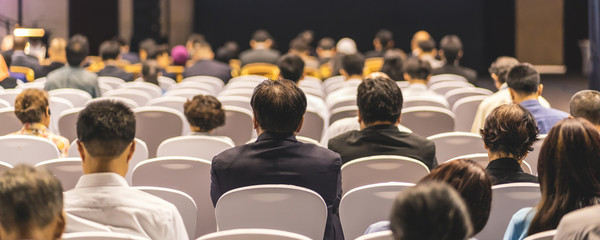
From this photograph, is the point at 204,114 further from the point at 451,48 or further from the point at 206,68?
the point at 206,68

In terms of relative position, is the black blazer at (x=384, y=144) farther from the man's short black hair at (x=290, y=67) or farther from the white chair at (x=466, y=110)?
the man's short black hair at (x=290, y=67)

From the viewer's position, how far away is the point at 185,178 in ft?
14.3

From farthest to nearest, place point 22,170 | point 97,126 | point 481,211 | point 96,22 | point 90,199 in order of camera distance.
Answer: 1. point 96,22
2. point 97,126
3. point 90,199
4. point 481,211
5. point 22,170

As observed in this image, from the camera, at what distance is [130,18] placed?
1978 cm

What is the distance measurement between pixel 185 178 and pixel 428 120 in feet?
8.75

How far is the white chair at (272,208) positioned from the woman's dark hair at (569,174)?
3.15ft

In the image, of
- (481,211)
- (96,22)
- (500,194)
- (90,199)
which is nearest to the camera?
(481,211)

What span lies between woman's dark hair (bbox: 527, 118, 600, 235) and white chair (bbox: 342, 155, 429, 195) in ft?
3.81

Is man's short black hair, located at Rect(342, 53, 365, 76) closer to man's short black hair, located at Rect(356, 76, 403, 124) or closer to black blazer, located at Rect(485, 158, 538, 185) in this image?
man's short black hair, located at Rect(356, 76, 403, 124)

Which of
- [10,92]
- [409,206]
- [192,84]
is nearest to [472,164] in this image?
[409,206]

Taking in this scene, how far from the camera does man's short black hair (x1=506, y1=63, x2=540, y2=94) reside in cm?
596

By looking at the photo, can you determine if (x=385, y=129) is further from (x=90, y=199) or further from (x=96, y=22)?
(x=96, y=22)

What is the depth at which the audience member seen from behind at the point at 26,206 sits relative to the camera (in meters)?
2.13

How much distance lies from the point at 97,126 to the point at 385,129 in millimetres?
1975
